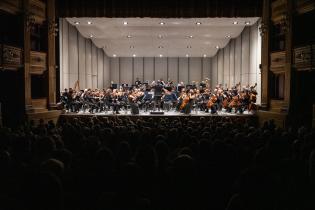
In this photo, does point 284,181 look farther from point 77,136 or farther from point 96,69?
point 96,69

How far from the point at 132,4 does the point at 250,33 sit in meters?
8.27

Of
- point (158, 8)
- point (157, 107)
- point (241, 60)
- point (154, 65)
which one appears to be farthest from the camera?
point (154, 65)

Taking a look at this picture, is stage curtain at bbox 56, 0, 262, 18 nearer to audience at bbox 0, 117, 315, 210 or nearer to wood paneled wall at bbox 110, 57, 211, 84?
audience at bbox 0, 117, 315, 210

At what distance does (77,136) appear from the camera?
22.0ft

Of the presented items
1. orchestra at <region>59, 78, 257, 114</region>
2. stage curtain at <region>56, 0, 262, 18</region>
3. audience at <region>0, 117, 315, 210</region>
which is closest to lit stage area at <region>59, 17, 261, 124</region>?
orchestra at <region>59, 78, 257, 114</region>

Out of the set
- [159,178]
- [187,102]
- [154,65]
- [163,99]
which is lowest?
[159,178]

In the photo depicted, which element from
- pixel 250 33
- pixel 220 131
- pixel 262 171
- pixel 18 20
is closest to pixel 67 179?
pixel 262 171

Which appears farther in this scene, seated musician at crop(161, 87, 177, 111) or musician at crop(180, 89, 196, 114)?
seated musician at crop(161, 87, 177, 111)

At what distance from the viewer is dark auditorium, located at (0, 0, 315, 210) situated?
11.7ft

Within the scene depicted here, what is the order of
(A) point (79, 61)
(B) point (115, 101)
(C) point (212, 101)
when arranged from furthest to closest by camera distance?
(A) point (79, 61) → (B) point (115, 101) → (C) point (212, 101)

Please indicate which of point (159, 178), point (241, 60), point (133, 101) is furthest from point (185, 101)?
point (159, 178)

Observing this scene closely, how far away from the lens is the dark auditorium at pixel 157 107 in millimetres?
3578

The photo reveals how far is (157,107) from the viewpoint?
18125mm

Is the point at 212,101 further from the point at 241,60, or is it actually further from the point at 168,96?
the point at 241,60
